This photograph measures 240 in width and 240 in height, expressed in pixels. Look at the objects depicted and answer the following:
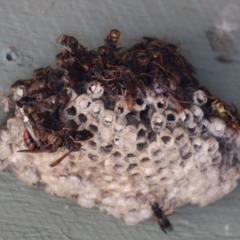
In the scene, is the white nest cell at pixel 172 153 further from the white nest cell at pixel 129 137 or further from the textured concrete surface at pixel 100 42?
the textured concrete surface at pixel 100 42

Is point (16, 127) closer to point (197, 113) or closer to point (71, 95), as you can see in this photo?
point (71, 95)

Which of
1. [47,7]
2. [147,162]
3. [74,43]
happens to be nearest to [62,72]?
[74,43]

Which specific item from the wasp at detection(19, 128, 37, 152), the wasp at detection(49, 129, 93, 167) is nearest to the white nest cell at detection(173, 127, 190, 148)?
the wasp at detection(49, 129, 93, 167)

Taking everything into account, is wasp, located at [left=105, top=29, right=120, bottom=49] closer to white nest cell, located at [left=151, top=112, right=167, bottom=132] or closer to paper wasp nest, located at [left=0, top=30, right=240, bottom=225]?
paper wasp nest, located at [left=0, top=30, right=240, bottom=225]

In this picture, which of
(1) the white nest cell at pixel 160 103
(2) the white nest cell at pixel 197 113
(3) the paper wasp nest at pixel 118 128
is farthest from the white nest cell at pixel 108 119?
(2) the white nest cell at pixel 197 113

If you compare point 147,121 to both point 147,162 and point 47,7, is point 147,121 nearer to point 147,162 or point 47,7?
point 147,162

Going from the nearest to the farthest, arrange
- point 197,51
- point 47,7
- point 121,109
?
point 121,109
point 47,7
point 197,51

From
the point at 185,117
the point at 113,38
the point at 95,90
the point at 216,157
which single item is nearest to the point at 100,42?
the point at 113,38
